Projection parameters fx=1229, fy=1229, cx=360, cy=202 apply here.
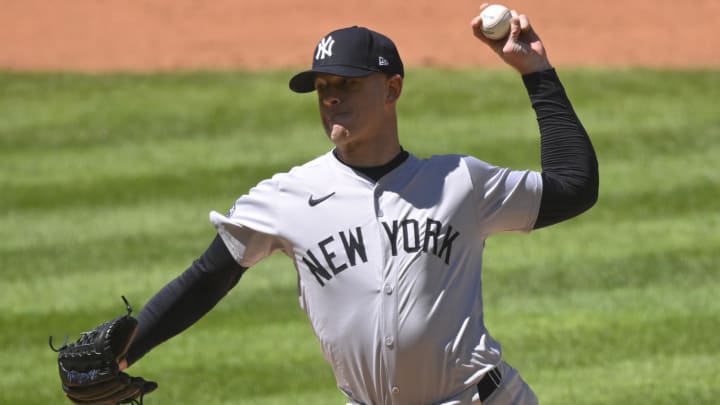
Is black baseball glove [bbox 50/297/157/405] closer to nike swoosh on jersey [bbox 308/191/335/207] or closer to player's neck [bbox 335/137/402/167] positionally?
nike swoosh on jersey [bbox 308/191/335/207]

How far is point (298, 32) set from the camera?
45.1 feet

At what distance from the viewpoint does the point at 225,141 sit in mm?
10203

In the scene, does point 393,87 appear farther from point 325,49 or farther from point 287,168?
point 287,168

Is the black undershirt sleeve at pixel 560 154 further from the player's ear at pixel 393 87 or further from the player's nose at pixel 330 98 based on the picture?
the player's nose at pixel 330 98

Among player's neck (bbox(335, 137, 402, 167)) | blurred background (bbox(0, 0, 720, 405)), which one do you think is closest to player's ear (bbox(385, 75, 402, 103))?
player's neck (bbox(335, 137, 402, 167))

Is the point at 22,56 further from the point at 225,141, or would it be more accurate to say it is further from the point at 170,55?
the point at 225,141

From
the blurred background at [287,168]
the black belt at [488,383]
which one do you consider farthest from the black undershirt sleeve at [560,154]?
the blurred background at [287,168]

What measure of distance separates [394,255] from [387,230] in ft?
0.23

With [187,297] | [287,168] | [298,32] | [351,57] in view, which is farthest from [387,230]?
[298,32]

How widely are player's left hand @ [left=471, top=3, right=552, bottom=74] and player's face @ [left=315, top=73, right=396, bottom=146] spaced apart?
0.33 m

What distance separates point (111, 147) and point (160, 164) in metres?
0.71

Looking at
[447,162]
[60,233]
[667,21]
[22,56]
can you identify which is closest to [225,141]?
[60,233]

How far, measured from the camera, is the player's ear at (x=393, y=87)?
3.33m

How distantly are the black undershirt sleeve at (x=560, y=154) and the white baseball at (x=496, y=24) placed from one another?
0.45 ft
